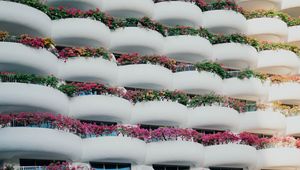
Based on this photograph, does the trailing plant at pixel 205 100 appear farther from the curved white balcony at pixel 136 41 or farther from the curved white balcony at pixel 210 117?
the curved white balcony at pixel 136 41

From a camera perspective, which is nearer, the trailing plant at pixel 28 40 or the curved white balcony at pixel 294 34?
the trailing plant at pixel 28 40

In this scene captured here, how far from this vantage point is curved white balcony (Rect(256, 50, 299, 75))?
37.4 metres

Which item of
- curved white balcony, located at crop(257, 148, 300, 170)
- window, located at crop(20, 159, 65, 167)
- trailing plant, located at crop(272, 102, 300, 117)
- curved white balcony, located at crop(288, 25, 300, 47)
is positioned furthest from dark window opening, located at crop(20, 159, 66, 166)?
curved white balcony, located at crop(288, 25, 300, 47)

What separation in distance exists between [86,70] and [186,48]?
7706mm

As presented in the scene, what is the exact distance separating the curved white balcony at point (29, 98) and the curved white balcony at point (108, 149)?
245cm

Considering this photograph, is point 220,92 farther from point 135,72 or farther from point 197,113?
point 135,72

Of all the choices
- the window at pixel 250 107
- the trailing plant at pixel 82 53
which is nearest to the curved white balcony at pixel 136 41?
the trailing plant at pixel 82 53

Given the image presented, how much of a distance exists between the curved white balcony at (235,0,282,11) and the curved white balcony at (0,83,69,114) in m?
18.3

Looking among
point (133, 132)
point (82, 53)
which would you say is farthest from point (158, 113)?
point (82, 53)

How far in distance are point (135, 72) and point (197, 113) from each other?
4.52 metres

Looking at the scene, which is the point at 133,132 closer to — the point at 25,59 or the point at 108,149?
the point at 108,149

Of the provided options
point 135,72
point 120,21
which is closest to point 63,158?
point 135,72

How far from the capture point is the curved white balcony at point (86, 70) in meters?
29.5

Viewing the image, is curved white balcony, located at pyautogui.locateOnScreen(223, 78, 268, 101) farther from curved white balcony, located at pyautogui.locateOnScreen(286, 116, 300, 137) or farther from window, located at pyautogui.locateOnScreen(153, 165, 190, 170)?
window, located at pyautogui.locateOnScreen(153, 165, 190, 170)
